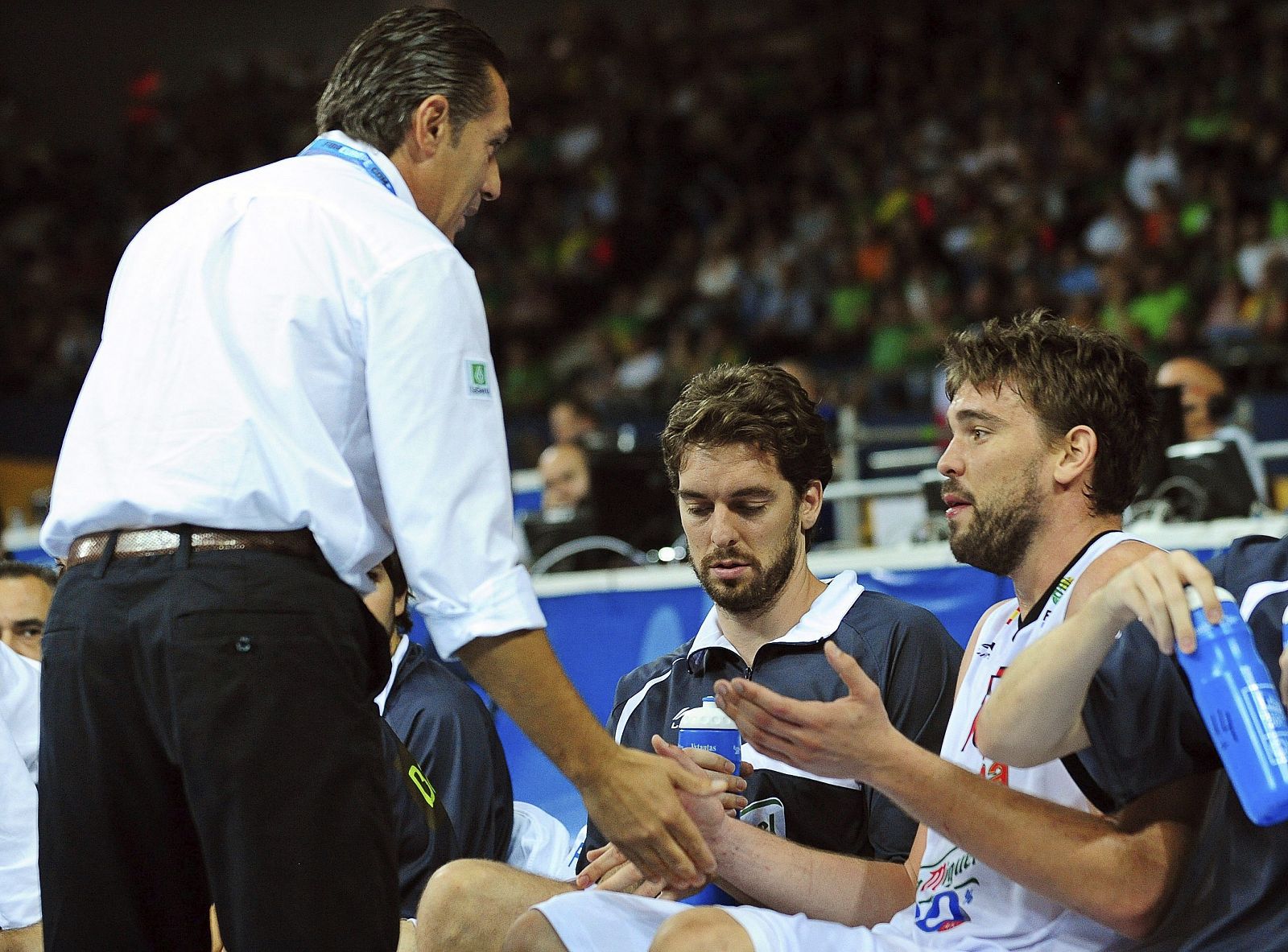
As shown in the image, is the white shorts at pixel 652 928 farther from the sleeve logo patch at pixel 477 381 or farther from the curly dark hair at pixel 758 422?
the curly dark hair at pixel 758 422

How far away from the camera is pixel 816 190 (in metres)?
12.9

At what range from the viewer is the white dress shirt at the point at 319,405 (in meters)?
2.02

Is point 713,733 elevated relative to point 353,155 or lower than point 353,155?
lower

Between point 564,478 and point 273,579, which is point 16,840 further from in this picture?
point 564,478

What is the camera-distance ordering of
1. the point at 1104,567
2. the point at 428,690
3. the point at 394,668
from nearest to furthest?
the point at 1104,567 < the point at 428,690 < the point at 394,668

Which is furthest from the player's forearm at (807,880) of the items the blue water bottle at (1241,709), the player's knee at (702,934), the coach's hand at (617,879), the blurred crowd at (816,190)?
the blurred crowd at (816,190)

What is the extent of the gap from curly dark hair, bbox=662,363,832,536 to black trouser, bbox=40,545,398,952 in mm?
1302

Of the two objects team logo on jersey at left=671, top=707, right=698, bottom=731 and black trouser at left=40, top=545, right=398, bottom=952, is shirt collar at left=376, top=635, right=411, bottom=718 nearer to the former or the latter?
team logo on jersey at left=671, top=707, right=698, bottom=731

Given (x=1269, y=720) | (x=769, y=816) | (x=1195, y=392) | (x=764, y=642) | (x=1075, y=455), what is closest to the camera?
(x=1269, y=720)

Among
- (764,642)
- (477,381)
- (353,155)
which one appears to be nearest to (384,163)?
(353,155)

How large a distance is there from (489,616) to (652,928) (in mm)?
810

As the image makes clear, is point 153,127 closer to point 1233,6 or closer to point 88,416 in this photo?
point 1233,6

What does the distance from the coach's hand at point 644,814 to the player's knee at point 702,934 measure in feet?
0.51

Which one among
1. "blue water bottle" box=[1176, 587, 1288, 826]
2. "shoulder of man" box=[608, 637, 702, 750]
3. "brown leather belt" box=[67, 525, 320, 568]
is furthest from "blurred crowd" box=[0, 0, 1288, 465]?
"brown leather belt" box=[67, 525, 320, 568]
